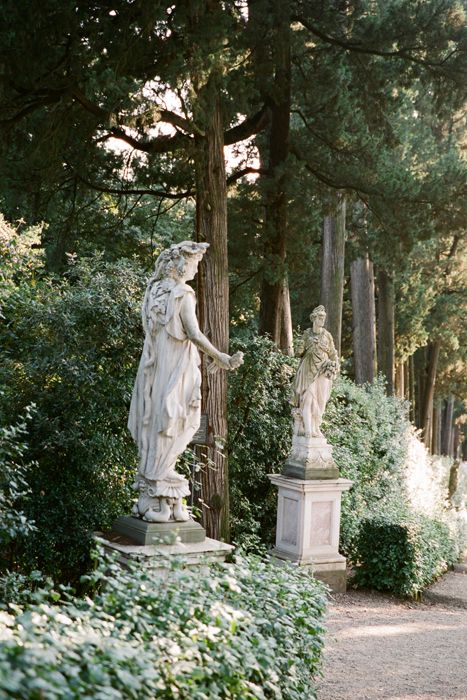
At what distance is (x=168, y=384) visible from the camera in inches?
241

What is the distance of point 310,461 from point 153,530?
4277 millimetres

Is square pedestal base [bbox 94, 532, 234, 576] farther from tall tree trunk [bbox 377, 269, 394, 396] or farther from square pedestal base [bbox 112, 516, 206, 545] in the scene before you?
tall tree trunk [bbox 377, 269, 394, 396]

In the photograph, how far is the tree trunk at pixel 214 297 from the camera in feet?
31.3

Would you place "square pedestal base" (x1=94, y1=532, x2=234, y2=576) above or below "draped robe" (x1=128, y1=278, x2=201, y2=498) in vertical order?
below

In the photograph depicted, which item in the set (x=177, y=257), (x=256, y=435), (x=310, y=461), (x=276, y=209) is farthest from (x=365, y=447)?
(x=177, y=257)

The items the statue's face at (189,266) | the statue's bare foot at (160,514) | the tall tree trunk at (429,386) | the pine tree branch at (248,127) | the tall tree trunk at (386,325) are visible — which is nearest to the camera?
the statue's bare foot at (160,514)

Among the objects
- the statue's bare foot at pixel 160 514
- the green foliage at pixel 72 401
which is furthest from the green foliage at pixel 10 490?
the green foliage at pixel 72 401

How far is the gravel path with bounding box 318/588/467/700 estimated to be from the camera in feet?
21.3

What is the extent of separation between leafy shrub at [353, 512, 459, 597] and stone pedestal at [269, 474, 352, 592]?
14.5 inches

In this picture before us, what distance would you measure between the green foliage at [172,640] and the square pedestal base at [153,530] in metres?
0.94

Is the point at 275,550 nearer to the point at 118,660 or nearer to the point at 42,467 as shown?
the point at 42,467

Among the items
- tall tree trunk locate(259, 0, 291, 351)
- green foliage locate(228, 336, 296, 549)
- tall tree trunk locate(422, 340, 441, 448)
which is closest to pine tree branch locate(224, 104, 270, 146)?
tall tree trunk locate(259, 0, 291, 351)

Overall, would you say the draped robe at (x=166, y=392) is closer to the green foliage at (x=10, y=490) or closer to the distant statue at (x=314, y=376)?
the green foliage at (x=10, y=490)

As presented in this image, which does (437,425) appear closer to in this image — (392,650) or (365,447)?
(365,447)
